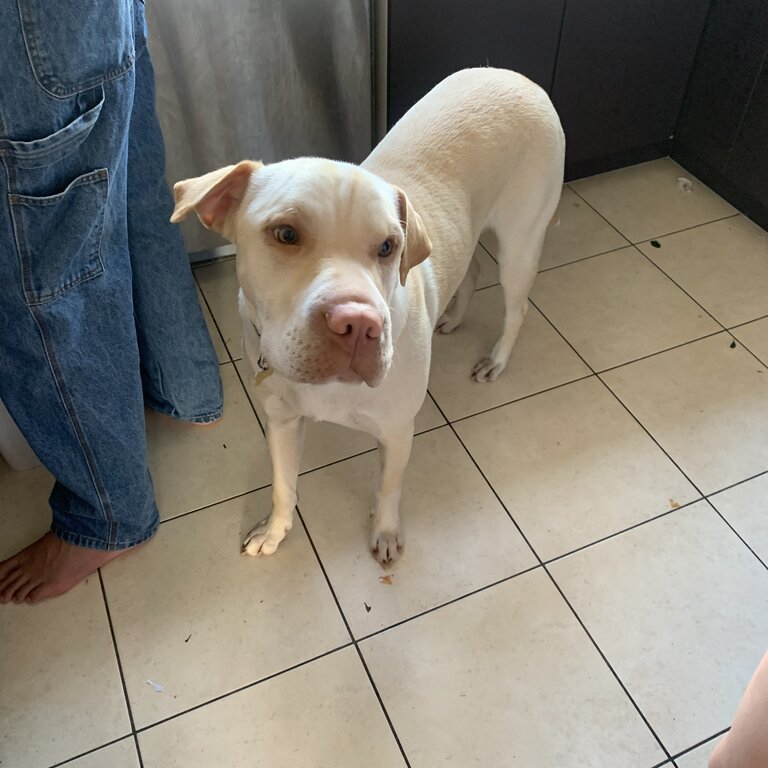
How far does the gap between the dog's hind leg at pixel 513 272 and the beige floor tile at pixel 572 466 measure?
138 mm

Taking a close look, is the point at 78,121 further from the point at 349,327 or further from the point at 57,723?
the point at 57,723

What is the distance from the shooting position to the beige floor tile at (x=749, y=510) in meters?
1.74

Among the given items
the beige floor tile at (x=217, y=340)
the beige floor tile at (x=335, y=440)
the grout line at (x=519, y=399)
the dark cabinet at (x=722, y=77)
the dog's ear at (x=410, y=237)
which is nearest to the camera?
the dog's ear at (x=410, y=237)

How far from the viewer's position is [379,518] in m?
1.66

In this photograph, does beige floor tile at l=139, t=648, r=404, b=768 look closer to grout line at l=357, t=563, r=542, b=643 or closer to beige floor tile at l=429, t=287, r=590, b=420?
grout line at l=357, t=563, r=542, b=643

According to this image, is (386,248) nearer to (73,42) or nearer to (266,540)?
(73,42)

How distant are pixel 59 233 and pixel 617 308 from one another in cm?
167

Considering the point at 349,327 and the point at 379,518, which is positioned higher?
the point at 349,327

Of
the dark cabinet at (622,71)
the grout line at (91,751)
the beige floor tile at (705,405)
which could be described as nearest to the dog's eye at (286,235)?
the grout line at (91,751)

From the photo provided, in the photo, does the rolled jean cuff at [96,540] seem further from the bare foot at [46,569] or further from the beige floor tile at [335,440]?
the beige floor tile at [335,440]

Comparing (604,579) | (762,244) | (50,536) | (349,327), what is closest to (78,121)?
(349,327)

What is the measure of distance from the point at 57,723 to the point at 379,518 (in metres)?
0.75

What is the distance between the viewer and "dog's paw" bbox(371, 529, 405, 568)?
166 cm

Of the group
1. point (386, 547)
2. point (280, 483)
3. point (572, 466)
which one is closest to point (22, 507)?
point (280, 483)
